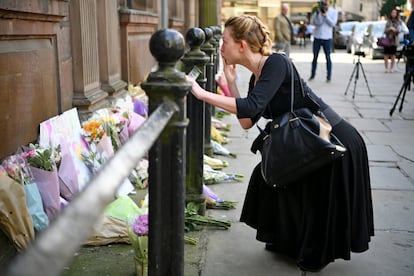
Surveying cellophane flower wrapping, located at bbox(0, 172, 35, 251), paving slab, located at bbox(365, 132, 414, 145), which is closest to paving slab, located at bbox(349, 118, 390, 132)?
paving slab, located at bbox(365, 132, 414, 145)

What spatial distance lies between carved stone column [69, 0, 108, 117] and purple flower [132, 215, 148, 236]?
1.83 meters

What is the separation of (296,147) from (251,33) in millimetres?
681

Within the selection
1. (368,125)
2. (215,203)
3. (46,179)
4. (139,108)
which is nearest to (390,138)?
(368,125)

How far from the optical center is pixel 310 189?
113 inches

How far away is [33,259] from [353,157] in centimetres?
236

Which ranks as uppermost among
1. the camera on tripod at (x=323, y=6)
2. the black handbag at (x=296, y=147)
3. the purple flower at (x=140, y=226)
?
the camera on tripod at (x=323, y=6)

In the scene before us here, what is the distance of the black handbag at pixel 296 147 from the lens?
2633 millimetres

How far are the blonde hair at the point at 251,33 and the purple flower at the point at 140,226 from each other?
3.67 feet

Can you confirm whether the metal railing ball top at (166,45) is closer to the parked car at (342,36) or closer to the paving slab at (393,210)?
the paving slab at (393,210)

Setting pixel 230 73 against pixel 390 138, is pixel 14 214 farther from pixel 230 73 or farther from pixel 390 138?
pixel 390 138

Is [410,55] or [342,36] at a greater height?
[342,36]

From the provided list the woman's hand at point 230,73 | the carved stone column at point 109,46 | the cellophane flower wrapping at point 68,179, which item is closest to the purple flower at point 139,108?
the carved stone column at point 109,46

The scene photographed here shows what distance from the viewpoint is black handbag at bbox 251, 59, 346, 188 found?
2.63m

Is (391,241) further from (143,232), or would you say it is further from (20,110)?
Result: (20,110)
